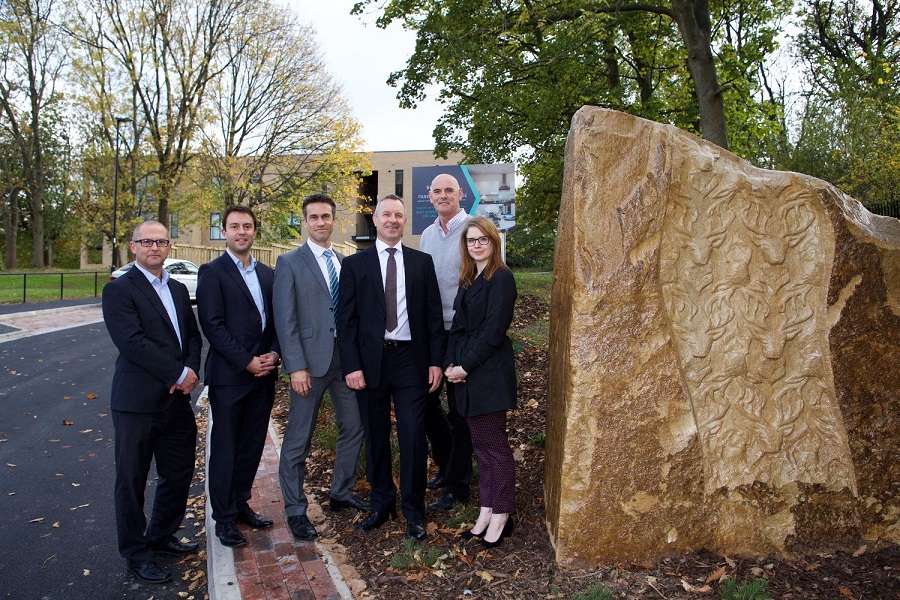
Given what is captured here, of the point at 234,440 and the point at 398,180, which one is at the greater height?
the point at 398,180

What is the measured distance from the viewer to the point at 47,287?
26062 mm

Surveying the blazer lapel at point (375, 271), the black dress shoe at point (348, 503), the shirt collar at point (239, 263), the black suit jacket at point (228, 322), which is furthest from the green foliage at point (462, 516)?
the shirt collar at point (239, 263)

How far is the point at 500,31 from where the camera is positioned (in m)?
12.4

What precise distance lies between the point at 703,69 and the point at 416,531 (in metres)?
10.3

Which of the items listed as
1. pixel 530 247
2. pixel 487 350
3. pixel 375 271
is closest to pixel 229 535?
pixel 375 271

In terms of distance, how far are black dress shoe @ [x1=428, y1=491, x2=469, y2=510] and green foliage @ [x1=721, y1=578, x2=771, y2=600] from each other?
1.91 m

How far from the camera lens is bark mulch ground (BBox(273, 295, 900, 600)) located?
3336 mm

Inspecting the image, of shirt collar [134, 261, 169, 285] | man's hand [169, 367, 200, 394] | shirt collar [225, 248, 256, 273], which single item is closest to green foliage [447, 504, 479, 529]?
man's hand [169, 367, 200, 394]

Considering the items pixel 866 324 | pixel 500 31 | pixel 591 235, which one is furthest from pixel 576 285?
pixel 500 31

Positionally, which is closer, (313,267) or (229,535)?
(229,535)

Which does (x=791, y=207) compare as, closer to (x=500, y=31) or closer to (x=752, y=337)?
(x=752, y=337)

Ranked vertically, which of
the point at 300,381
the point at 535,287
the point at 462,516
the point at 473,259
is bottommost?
the point at 462,516

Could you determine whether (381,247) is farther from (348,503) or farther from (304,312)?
(348,503)

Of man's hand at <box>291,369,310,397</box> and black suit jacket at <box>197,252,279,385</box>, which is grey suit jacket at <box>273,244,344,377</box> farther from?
black suit jacket at <box>197,252,279,385</box>
